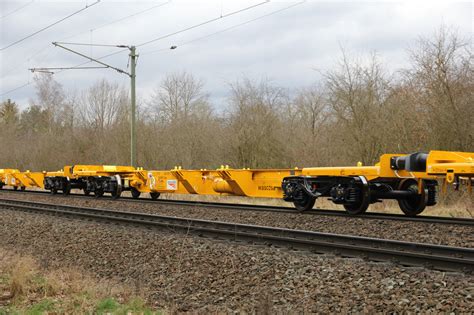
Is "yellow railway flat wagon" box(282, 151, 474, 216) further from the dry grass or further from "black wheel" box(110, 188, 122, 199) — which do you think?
"black wheel" box(110, 188, 122, 199)

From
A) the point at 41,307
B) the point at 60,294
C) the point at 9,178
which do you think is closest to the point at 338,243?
the point at 60,294

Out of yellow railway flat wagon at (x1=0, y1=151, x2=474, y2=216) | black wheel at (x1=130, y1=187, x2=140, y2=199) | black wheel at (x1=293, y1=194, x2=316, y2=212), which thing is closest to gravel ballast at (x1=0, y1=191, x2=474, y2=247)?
black wheel at (x1=293, y1=194, x2=316, y2=212)

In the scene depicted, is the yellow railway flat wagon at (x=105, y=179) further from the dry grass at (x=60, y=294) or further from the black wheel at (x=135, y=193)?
the dry grass at (x=60, y=294)

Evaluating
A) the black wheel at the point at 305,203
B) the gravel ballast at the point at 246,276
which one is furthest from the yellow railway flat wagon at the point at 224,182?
the gravel ballast at the point at 246,276

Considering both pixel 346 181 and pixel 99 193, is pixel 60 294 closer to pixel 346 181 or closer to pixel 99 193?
pixel 346 181

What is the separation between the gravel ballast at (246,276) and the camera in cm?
561

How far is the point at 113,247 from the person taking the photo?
967 centimetres

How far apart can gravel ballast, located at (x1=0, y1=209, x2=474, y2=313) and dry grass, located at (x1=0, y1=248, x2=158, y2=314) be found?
1.34 feet

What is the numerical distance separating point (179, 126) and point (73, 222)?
22876mm

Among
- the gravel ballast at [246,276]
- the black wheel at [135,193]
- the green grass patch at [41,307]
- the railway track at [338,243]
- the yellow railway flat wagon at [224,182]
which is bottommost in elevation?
the green grass patch at [41,307]

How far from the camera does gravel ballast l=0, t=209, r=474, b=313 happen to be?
221 inches

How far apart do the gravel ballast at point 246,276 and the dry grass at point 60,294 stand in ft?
1.34

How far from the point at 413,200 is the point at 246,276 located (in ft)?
22.6

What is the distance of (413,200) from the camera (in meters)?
12.5
